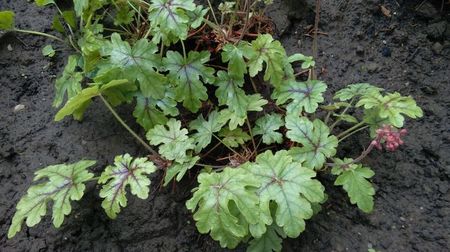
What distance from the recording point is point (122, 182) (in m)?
2.29

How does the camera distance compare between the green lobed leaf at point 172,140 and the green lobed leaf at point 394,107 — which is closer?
the green lobed leaf at point 394,107

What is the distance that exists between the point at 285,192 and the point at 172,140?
706 mm

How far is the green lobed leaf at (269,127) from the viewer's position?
2.55m

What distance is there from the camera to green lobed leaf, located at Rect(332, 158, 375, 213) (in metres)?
2.23

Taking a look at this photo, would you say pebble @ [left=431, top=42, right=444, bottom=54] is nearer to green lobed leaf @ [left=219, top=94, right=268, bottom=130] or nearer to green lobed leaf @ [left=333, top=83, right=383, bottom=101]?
green lobed leaf @ [left=333, top=83, right=383, bottom=101]

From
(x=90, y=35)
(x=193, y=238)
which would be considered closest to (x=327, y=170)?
(x=193, y=238)

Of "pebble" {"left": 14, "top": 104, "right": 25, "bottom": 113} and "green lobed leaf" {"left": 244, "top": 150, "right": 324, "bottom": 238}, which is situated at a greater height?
"green lobed leaf" {"left": 244, "top": 150, "right": 324, "bottom": 238}

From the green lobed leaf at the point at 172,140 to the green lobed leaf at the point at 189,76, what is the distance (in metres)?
0.16

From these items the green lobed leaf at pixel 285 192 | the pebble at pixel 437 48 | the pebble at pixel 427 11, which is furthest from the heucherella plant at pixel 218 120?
the pebble at pixel 427 11

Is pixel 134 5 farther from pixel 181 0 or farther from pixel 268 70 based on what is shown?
pixel 268 70

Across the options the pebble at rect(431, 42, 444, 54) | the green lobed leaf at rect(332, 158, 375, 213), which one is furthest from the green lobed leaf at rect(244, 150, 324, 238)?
the pebble at rect(431, 42, 444, 54)

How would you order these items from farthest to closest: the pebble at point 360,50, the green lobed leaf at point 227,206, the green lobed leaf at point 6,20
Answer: the pebble at point 360,50 < the green lobed leaf at point 6,20 < the green lobed leaf at point 227,206

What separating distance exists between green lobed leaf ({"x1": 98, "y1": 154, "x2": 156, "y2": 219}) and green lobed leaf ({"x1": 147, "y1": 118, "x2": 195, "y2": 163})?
0.15m

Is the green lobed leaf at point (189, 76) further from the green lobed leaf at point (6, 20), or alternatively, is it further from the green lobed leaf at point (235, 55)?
the green lobed leaf at point (6, 20)
